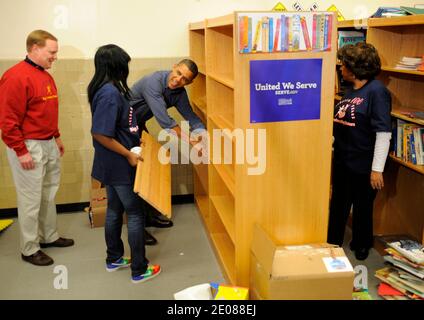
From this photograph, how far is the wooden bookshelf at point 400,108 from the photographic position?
3.24 m

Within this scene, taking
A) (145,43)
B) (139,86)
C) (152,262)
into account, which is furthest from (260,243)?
(145,43)

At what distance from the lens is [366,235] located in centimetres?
308

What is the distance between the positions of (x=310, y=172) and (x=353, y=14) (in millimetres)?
2531

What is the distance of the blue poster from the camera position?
2.16m

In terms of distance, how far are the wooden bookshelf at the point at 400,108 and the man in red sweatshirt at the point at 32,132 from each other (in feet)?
7.94

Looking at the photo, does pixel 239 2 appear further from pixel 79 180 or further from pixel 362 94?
pixel 79 180

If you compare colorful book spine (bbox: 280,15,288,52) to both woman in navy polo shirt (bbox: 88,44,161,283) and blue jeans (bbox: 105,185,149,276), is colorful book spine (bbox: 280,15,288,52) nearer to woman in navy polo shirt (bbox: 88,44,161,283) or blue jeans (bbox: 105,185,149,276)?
woman in navy polo shirt (bbox: 88,44,161,283)

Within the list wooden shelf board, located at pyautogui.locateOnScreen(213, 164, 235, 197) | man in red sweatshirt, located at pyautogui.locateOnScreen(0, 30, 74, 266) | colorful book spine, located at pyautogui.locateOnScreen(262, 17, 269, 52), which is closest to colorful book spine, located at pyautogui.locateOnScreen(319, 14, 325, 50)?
colorful book spine, located at pyautogui.locateOnScreen(262, 17, 269, 52)

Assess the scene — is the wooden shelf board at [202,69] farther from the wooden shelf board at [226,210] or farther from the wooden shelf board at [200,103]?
the wooden shelf board at [226,210]

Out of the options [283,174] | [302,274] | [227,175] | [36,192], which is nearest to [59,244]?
[36,192]

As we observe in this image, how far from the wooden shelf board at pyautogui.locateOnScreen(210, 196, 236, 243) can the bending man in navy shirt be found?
0.57m

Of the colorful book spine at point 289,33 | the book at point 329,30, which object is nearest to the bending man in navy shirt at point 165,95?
the colorful book spine at point 289,33

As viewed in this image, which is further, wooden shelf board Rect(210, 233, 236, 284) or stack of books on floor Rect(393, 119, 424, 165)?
stack of books on floor Rect(393, 119, 424, 165)
